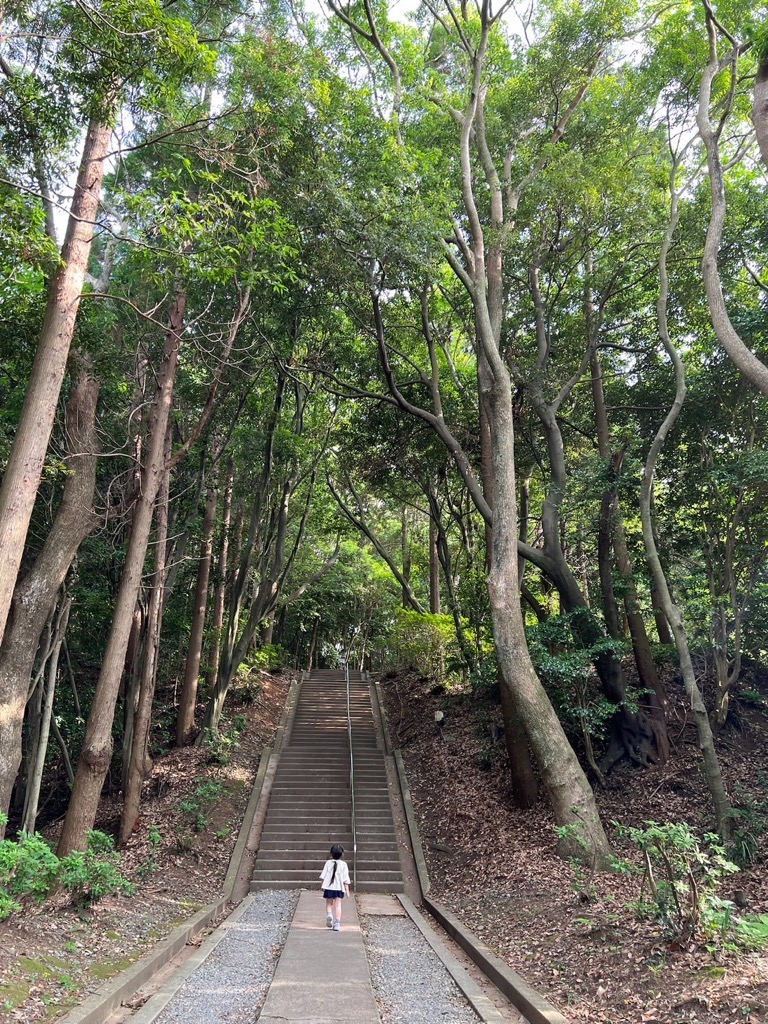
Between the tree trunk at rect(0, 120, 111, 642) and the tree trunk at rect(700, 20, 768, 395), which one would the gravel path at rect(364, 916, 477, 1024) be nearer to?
the tree trunk at rect(0, 120, 111, 642)

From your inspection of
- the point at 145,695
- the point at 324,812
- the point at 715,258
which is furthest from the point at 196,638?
the point at 715,258

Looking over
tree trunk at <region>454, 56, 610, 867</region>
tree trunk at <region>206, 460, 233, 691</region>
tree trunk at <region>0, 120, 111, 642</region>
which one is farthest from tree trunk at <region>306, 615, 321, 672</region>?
tree trunk at <region>0, 120, 111, 642</region>

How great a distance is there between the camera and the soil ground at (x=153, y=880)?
15.0 ft

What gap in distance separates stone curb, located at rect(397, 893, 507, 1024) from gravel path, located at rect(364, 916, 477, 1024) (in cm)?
5

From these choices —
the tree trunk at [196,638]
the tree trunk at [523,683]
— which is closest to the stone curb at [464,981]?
the tree trunk at [523,683]

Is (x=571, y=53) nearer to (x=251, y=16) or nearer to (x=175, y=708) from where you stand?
(x=251, y=16)

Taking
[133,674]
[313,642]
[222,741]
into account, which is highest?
[313,642]

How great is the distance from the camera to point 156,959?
5.78 m

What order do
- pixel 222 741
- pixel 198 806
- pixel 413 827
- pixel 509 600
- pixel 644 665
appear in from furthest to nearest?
pixel 222 741 → pixel 413 827 → pixel 198 806 → pixel 644 665 → pixel 509 600

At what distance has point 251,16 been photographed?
Result: 367 inches

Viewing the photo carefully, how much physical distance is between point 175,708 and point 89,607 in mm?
5010

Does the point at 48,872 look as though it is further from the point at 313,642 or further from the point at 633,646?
the point at 313,642

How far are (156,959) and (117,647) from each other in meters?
3.73

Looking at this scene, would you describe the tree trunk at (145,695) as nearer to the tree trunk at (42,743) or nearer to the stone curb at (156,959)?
the tree trunk at (42,743)
